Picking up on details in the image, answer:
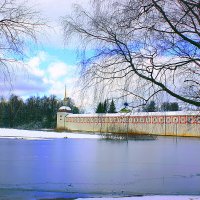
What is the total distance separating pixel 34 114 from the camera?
127 metres

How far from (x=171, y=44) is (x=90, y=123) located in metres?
99.4

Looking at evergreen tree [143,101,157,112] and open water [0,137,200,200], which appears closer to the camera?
evergreen tree [143,101,157,112]

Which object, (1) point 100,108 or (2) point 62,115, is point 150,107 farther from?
(2) point 62,115

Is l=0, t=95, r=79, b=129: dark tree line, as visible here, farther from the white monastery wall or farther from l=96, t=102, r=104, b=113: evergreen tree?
l=96, t=102, r=104, b=113: evergreen tree

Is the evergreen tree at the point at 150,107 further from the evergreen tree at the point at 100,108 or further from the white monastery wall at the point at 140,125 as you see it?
the white monastery wall at the point at 140,125

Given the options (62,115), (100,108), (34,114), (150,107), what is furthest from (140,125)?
(150,107)

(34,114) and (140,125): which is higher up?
(34,114)

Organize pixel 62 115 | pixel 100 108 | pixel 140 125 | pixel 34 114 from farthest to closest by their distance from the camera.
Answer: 1. pixel 34 114
2. pixel 62 115
3. pixel 140 125
4. pixel 100 108

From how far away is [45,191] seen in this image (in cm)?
1418

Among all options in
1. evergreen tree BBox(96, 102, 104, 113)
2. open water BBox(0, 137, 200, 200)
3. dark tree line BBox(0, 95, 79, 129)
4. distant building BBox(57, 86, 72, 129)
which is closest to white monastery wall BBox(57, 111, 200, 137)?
distant building BBox(57, 86, 72, 129)

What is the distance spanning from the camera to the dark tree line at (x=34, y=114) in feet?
393

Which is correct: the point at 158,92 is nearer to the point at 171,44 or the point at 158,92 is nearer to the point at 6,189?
the point at 171,44

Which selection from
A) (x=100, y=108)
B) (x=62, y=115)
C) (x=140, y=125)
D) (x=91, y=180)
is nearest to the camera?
(x=100, y=108)

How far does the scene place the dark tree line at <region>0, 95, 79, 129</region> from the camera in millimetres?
119688
